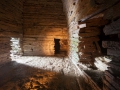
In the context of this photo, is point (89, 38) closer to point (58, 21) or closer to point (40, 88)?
point (40, 88)

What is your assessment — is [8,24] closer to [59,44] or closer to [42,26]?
[42,26]

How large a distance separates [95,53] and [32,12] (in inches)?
245

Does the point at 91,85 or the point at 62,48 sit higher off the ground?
the point at 62,48

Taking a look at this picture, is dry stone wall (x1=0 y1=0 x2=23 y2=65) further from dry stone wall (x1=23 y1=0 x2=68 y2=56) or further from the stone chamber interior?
dry stone wall (x1=23 y1=0 x2=68 y2=56)

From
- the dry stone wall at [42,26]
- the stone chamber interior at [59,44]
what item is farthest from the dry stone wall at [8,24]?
the dry stone wall at [42,26]

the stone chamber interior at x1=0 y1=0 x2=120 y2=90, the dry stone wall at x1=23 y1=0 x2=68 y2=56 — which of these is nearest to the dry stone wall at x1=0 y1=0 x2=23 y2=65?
the stone chamber interior at x1=0 y1=0 x2=120 y2=90

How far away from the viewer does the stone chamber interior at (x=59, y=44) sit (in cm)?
223

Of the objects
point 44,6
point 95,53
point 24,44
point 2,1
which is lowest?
point 95,53

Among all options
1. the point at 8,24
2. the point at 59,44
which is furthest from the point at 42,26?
the point at 8,24

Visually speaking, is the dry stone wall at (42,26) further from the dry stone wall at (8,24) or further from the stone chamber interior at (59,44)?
the dry stone wall at (8,24)

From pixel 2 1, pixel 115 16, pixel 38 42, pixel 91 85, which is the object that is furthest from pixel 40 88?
pixel 38 42

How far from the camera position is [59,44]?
417 inches

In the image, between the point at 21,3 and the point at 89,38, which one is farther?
the point at 21,3

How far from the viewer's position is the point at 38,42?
28.6ft
